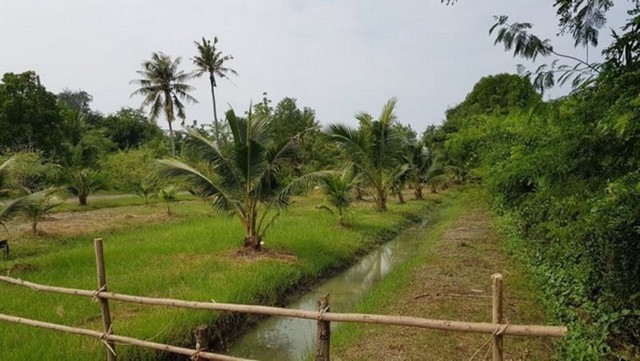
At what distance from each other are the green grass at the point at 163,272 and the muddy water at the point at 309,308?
0.37 m

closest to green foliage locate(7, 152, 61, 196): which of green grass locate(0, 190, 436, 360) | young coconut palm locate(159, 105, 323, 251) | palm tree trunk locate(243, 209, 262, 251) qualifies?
green grass locate(0, 190, 436, 360)

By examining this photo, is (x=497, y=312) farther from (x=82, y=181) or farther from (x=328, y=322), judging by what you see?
(x=82, y=181)

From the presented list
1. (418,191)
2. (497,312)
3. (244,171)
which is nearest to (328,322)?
(497,312)

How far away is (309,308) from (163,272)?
261 cm

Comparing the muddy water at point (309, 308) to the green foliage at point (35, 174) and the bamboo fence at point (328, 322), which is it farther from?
the green foliage at point (35, 174)

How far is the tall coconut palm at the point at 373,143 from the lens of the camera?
15609 mm

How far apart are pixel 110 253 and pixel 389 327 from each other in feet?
20.5

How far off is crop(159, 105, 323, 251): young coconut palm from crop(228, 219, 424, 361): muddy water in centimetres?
203

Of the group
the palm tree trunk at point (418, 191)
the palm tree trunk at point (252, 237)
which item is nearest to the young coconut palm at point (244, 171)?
the palm tree trunk at point (252, 237)

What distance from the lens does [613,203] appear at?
125 inches

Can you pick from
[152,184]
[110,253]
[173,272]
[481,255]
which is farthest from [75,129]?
[481,255]

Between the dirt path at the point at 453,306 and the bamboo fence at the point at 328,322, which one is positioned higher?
the bamboo fence at the point at 328,322

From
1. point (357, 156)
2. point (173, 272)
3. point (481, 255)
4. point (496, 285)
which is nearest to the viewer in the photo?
point (496, 285)

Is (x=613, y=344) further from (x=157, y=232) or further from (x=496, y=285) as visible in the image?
(x=157, y=232)
